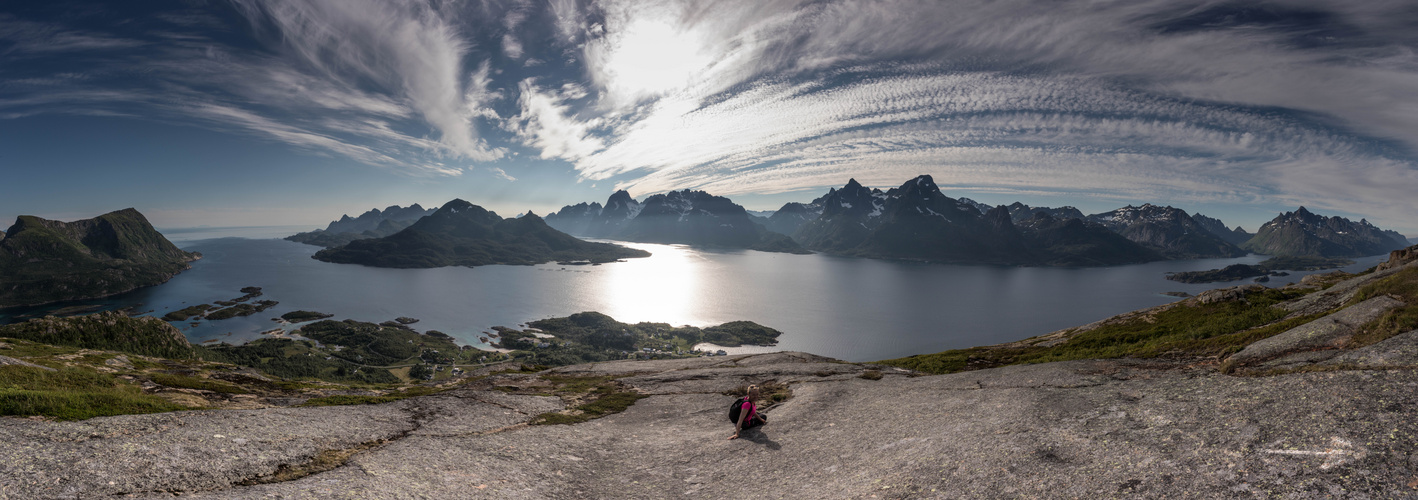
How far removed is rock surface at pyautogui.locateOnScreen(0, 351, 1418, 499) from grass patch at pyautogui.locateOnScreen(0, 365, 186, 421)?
77 cm

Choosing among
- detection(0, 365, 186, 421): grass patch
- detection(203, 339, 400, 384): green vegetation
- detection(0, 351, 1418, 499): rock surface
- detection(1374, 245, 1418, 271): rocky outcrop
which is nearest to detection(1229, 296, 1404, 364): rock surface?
detection(0, 351, 1418, 499): rock surface

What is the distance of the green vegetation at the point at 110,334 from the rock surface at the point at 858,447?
11074 cm

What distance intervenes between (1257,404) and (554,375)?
39344 mm

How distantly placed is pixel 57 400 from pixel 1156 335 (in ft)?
181

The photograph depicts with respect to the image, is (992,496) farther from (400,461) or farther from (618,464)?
(400,461)

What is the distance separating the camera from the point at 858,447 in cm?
1455

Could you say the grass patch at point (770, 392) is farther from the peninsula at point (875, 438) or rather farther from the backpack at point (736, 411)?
the backpack at point (736, 411)

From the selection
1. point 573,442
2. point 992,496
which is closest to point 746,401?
point 573,442

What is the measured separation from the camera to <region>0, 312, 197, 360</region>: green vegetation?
81375mm

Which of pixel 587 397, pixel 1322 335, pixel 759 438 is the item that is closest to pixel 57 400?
pixel 587 397

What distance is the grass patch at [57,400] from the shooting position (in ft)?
37.4

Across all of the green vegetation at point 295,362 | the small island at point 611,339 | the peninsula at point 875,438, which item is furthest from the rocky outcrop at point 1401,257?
the green vegetation at point 295,362

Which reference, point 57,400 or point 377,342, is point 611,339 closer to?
point 377,342

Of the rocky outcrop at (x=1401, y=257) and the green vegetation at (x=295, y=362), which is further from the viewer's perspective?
the green vegetation at (x=295, y=362)
